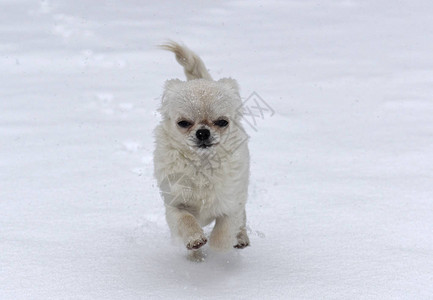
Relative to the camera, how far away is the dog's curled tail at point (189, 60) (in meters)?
3.71

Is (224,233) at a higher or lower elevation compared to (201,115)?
lower

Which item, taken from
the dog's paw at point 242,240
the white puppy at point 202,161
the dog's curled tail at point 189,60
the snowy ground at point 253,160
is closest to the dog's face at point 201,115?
the white puppy at point 202,161

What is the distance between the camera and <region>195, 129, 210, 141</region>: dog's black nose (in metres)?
2.94

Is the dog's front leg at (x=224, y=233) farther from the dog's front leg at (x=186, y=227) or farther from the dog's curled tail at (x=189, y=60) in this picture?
the dog's curled tail at (x=189, y=60)

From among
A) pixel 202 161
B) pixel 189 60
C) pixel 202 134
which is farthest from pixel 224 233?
pixel 189 60

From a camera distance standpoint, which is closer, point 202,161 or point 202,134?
point 202,134

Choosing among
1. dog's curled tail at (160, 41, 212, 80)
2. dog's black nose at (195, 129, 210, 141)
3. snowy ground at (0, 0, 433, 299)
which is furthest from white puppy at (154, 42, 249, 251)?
dog's curled tail at (160, 41, 212, 80)

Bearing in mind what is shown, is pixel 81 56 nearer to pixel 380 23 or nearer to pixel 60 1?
pixel 60 1

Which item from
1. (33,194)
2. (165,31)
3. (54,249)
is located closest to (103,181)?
(33,194)

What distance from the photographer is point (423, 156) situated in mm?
4668

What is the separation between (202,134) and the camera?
295 centimetres

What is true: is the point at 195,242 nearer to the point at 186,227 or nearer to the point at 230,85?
the point at 186,227

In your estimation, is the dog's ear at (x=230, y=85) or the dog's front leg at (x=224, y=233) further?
the dog's ear at (x=230, y=85)

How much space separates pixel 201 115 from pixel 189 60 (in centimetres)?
83
